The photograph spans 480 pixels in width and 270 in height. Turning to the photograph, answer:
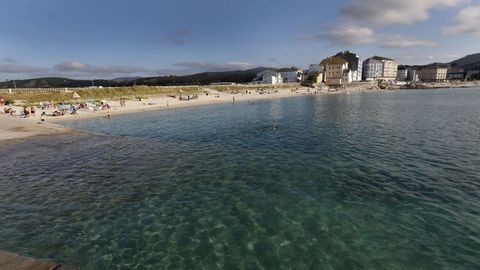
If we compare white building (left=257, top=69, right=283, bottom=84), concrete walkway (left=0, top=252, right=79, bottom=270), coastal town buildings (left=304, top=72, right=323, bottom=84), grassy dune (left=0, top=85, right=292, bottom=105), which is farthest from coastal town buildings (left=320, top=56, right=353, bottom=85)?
concrete walkway (left=0, top=252, right=79, bottom=270)

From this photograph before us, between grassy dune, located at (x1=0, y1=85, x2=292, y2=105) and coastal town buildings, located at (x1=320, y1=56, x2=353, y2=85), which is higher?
coastal town buildings, located at (x1=320, y1=56, x2=353, y2=85)

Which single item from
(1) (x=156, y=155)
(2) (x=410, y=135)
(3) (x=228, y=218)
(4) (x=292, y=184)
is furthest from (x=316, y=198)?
(2) (x=410, y=135)

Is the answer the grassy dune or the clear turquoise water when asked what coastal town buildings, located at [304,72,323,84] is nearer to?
the grassy dune

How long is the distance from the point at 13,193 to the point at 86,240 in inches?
337

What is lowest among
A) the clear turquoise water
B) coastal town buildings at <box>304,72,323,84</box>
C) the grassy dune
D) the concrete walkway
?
the clear turquoise water

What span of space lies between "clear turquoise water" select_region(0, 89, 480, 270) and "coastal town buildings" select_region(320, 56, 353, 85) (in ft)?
573

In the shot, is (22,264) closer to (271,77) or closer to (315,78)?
(271,77)

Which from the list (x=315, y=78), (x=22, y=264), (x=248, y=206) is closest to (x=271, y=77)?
(x=315, y=78)

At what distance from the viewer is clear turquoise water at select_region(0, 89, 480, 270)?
33.5 feet

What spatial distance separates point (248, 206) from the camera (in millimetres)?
14062

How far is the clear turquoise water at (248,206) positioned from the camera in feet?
33.5

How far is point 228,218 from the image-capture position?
42.5 feet

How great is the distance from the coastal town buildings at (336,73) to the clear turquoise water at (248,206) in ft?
573

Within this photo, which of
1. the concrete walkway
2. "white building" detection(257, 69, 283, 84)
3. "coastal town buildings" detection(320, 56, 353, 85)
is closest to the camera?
the concrete walkway
